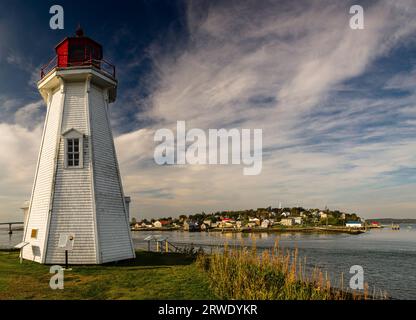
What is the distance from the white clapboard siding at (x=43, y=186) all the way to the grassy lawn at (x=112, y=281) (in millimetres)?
827

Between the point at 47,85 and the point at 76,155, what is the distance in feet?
16.0

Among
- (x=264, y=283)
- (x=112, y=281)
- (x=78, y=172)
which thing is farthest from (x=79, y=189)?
(x=264, y=283)

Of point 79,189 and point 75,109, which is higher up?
point 75,109

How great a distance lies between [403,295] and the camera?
16.5 metres

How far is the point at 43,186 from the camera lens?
15.4 m

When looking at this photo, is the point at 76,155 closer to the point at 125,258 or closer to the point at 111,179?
the point at 111,179

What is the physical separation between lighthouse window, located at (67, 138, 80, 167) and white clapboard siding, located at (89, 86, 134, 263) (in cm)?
80

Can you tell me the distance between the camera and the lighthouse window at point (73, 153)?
15.2 metres

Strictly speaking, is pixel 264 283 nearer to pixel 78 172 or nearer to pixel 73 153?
pixel 78 172

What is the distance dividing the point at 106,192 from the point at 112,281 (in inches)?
207

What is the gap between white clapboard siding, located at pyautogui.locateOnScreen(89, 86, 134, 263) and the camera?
14.6m

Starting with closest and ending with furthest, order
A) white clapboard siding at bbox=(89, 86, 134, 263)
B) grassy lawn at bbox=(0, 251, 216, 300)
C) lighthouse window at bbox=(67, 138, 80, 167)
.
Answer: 1. grassy lawn at bbox=(0, 251, 216, 300)
2. white clapboard siding at bbox=(89, 86, 134, 263)
3. lighthouse window at bbox=(67, 138, 80, 167)

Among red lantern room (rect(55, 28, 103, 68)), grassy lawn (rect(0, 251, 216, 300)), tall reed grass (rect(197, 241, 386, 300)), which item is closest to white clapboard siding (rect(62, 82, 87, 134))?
red lantern room (rect(55, 28, 103, 68))

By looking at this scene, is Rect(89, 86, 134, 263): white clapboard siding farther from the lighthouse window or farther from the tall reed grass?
the tall reed grass
